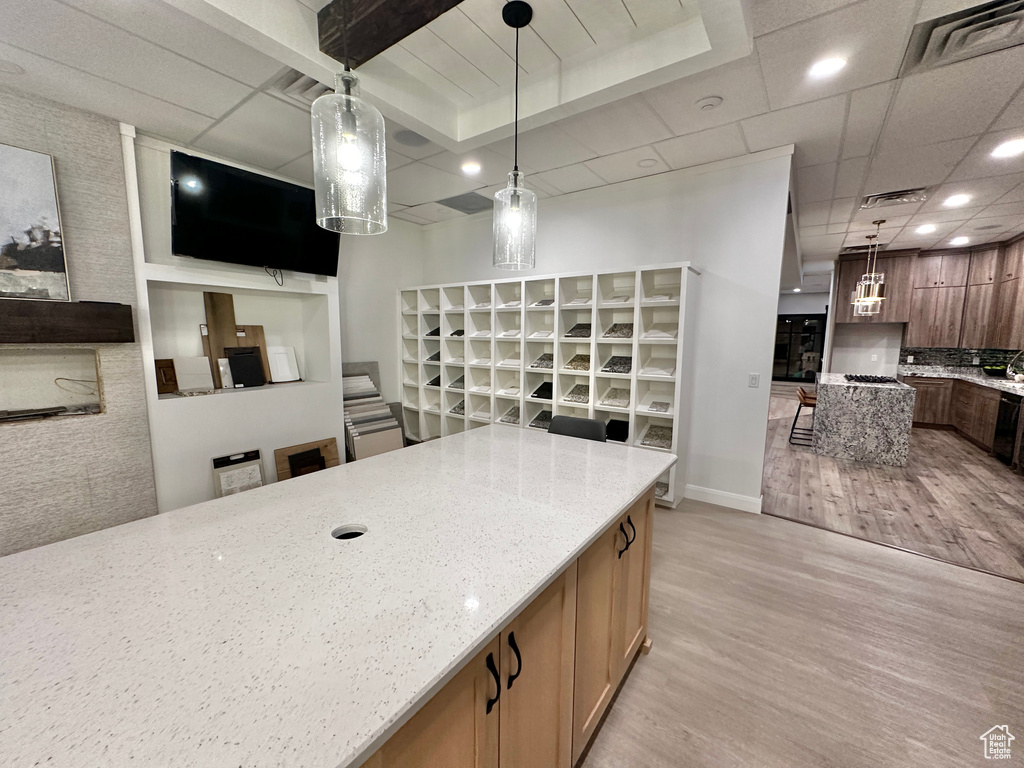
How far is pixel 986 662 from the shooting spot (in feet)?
6.22

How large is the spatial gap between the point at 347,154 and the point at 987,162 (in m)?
4.60

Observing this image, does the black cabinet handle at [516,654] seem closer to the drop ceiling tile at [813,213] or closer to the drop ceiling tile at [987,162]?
the drop ceiling tile at [987,162]

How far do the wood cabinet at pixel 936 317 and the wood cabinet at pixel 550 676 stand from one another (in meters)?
7.25

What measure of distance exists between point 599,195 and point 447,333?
212 centimetres

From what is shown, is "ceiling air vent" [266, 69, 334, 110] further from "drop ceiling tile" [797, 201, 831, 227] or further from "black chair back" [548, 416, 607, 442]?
"drop ceiling tile" [797, 201, 831, 227]

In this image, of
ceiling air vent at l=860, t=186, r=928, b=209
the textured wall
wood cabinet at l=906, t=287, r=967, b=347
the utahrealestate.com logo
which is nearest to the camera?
the utahrealestate.com logo

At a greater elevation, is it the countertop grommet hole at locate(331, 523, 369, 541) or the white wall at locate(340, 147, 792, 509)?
the white wall at locate(340, 147, 792, 509)

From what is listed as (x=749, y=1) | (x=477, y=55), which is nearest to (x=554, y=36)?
(x=477, y=55)

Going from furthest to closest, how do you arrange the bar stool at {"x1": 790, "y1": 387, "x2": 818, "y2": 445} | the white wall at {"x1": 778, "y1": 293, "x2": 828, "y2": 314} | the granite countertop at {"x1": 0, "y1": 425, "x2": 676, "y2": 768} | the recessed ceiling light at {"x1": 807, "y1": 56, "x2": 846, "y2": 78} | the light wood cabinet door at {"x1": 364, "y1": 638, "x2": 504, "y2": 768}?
1. the white wall at {"x1": 778, "y1": 293, "x2": 828, "y2": 314}
2. the bar stool at {"x1": 790, "y1": 387, "x2": 818, "y2": 445}
3. the recessed ceiling light at {"x1": 807, "y1": 56, "x2": 846, "y2": 78}
4. the light wood cabinet door at {"x1": 364, "y1": 638, "x2": 504, "y2": 768}
5. the granite countertop at {"x1": 0, "y1": 425, "x2": 676, "y2": 768}

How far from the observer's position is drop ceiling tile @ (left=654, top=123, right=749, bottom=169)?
282cm

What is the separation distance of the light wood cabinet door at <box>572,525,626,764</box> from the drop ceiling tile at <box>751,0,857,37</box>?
219 centimetres

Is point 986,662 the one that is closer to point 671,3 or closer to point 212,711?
point 212,711

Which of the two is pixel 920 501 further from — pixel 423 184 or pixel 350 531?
pixel 423 184

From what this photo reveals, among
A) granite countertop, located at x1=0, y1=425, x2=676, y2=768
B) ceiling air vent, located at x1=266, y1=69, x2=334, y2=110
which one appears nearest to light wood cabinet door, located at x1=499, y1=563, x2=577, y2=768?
granite countertop, located at x1=0, y1=425, x2=676, y2=768
